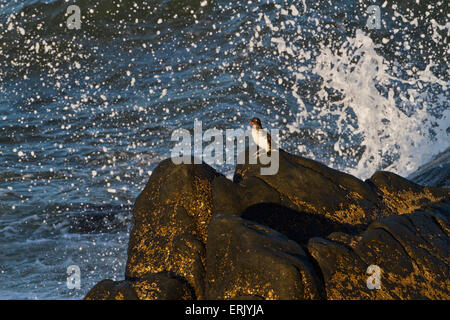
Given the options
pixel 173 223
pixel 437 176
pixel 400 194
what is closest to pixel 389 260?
pixel 400 194

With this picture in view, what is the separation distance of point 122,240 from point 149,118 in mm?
4145

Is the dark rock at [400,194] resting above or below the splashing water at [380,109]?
below

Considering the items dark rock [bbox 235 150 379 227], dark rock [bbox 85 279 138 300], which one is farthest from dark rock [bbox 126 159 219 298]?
dark rock [bbox 235 150 379 227]

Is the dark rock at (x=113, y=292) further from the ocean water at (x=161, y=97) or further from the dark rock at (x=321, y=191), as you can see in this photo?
the ocean water at (x=161, y=97)

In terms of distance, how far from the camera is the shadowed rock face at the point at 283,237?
12.6 ft

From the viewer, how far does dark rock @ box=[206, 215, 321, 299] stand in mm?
3650

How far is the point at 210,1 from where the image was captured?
51.2 feet

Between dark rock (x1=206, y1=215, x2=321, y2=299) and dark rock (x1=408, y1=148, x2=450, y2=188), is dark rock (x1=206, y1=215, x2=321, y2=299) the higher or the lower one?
the lower one

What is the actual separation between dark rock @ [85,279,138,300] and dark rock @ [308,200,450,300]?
120 centimetres

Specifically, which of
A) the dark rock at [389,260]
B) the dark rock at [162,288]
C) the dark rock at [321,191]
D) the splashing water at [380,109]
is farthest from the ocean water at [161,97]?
the dark rock at [389,260]

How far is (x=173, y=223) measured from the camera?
4699 millimetres

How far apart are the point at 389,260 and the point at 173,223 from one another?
63.6 inches

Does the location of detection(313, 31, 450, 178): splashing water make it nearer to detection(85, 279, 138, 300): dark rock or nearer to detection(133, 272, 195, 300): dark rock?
detection(133, 272, 195, 300): dark rock

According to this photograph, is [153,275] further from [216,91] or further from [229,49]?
[229,49]
